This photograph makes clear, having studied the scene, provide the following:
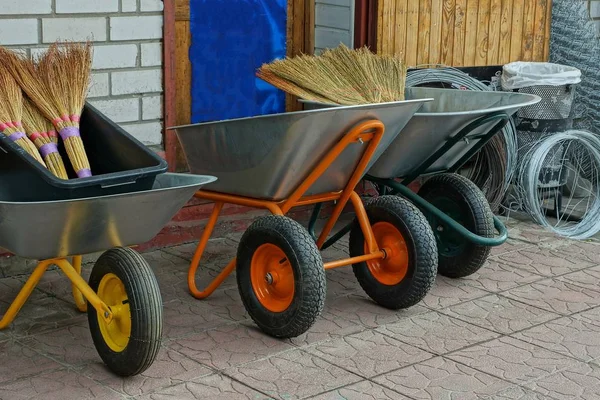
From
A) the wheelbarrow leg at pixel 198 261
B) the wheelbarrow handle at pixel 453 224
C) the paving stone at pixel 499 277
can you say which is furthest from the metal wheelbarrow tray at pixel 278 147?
the paving stone at pixel 499 277

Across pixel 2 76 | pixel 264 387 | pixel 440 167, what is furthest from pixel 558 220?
pixel 2 76

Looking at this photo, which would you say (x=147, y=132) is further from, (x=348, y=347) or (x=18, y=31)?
(x=348, y=347)

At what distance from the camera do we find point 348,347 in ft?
15.3

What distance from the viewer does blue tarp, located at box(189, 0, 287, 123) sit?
249 inches

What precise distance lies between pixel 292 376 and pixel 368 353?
0.45m

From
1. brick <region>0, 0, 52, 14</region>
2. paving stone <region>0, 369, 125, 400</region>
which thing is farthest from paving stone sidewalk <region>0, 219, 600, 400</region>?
brick <region>0, 0, 52, 14</region>

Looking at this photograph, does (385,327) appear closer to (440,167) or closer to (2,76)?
(440,167)

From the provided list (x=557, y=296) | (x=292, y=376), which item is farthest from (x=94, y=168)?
(x=557, y=296)

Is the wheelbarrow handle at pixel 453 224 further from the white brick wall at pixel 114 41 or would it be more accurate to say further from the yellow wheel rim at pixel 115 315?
the yellow wheel rim at pixel 115 315

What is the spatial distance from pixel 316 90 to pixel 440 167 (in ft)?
3.30

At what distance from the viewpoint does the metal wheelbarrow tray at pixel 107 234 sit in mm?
3893

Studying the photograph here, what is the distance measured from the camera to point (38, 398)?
405cm

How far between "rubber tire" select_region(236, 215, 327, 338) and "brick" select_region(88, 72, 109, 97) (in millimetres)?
1541

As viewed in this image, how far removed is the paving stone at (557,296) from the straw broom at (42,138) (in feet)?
8.36
